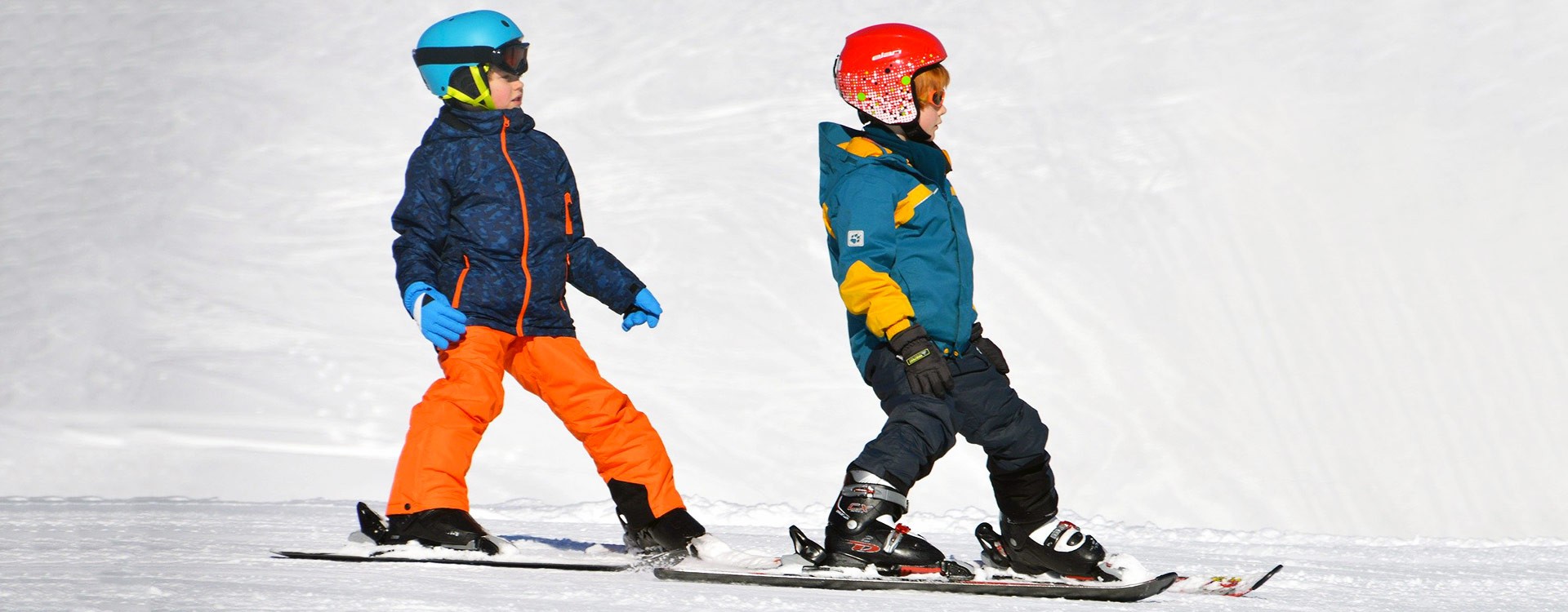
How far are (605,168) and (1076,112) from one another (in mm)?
3046

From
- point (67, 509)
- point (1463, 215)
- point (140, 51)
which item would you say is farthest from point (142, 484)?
point (1463, 215)

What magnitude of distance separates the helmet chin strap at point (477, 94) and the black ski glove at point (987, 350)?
1430 mm

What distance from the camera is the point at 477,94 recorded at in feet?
13.1

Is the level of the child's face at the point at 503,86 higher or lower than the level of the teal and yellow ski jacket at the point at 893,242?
higher

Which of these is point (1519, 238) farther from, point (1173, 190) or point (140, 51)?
point (140, 51)

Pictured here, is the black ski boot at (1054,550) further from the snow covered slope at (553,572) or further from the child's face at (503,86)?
the child's face at (503,86)

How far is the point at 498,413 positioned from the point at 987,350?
1262 millimetres

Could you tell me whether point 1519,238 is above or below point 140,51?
below

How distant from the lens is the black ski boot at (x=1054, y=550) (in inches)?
145

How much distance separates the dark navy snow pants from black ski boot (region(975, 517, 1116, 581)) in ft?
0.11

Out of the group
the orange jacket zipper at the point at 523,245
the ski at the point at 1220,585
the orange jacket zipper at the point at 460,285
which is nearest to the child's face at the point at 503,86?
the orange jacket zipper at the point at 523,245

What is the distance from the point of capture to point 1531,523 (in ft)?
21.5

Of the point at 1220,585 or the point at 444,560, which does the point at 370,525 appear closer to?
Answer: the point at 444,560

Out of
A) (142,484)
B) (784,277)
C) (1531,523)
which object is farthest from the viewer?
(784,277)
